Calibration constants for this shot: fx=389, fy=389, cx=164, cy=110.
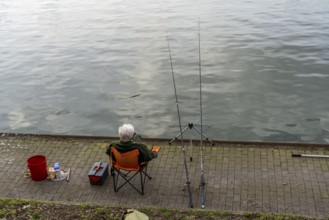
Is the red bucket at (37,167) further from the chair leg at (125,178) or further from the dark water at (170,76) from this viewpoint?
the dark water at (170,76)

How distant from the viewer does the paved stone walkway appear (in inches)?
277

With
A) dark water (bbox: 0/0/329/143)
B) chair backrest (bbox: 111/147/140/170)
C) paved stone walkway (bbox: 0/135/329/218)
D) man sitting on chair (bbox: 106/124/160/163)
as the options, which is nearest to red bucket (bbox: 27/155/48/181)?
paved stone walkway (bbox: 0/135/329/218)

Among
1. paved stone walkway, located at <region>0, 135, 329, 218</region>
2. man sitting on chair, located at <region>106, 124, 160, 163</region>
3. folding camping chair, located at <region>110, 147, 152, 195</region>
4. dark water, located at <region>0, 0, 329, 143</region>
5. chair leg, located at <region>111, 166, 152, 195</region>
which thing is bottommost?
dark water, located at <region>0, 0, 329, 143</region>

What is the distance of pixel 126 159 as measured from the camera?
7.05 meters

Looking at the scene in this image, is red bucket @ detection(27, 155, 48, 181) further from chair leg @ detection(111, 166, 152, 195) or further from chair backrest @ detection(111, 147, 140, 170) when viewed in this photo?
chair backrest @ detection(111, 147, 140, 170)

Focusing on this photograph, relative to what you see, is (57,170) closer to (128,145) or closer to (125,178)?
(125,178)

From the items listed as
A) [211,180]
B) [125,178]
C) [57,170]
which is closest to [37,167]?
[57,170]

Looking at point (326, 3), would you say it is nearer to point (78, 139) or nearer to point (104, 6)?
point (104, 6)

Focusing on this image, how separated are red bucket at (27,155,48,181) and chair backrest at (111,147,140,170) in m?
1.64

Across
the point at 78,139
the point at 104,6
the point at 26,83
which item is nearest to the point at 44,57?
the point at 26,83

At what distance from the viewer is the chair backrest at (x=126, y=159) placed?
22.9 ft

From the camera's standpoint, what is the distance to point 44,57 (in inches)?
752

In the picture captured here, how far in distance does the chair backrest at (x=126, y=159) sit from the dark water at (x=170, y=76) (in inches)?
148

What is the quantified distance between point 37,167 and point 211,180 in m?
3.48
